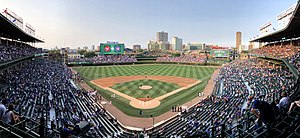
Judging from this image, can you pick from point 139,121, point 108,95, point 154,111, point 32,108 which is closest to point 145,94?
point 108,95

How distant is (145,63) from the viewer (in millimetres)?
81188

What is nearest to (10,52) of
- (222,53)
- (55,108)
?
(55,108)

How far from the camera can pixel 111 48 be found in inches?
3063

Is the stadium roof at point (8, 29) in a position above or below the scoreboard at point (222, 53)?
above

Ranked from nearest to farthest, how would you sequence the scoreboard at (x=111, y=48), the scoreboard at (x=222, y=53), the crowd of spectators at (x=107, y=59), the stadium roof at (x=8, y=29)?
the stadium roof at (x=8, y=29) < the crowd of spectators at (x=107, y=59) < the scoreboard at (x=111, y=48) < the scoreboard at (x=222, y=53)

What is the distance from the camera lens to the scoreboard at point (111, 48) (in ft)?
254

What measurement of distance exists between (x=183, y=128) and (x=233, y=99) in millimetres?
8372

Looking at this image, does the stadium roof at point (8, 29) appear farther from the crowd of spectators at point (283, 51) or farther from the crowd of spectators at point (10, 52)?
the crowd of spectators at point (283, 51)

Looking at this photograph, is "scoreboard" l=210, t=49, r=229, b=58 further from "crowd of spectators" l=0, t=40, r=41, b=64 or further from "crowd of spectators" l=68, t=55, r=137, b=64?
"crowd of spectators" l=0, t=40, r=41, b=64

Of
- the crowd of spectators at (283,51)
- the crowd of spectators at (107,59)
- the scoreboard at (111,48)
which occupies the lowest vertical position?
the crowd of spectators at (107,59)

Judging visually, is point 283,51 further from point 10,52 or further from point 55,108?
point 10,52

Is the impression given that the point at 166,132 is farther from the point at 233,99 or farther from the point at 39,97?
the point at 39,97

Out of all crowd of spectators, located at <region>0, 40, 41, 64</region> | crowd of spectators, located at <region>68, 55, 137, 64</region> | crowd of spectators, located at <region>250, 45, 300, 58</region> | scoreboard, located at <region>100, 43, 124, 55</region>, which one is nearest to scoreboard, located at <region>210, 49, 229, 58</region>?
crowd of spectators, located at <region>68, 55, 137, 64</region>

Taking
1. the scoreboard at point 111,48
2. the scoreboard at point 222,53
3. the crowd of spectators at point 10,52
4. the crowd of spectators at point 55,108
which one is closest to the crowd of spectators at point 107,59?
the scoreboard at point 111,48
